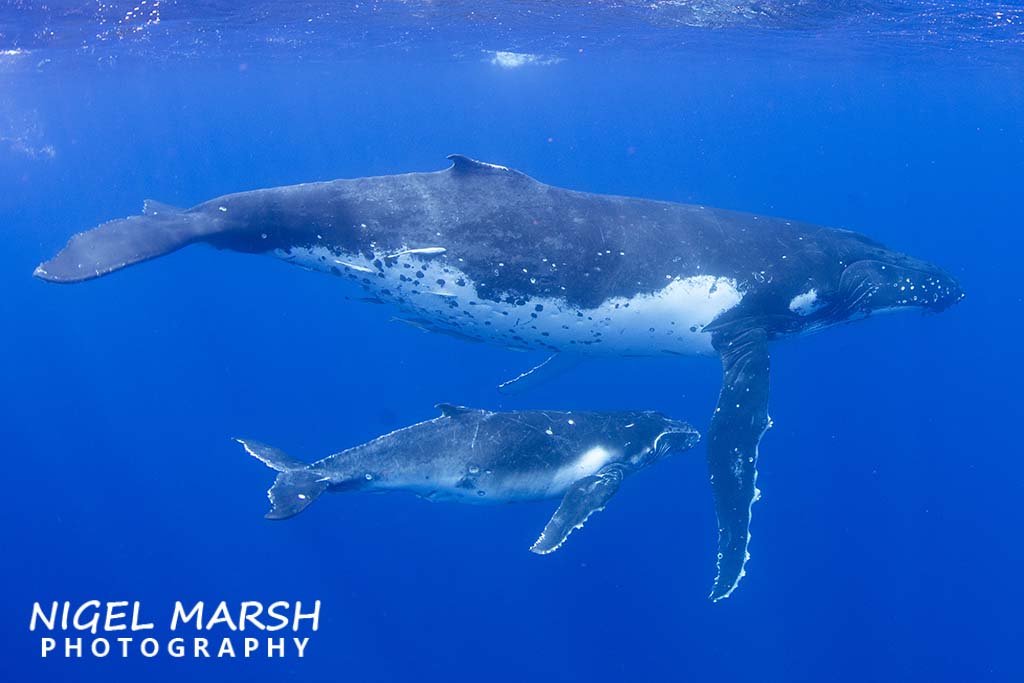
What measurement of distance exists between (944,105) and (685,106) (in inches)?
1116

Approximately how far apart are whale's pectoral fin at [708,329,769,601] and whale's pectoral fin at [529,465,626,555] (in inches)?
52.5

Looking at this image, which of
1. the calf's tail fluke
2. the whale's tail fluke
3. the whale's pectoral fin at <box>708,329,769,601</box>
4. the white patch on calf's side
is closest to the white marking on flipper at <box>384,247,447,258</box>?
the calf's tail fluke

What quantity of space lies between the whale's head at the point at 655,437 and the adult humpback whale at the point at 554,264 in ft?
3.13

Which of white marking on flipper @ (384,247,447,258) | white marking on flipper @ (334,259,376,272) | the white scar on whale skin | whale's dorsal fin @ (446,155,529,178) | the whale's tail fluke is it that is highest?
whale's dorsal fin @ (446,155,529,178)

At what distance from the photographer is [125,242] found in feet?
27.8

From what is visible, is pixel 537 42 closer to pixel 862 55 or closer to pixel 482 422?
pixel 862 55

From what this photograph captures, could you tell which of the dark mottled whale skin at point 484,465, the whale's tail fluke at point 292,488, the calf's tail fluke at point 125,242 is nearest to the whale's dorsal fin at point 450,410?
the dark mottled whale skin at point 484,465

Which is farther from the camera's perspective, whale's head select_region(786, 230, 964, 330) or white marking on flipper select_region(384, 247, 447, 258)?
whale's head select_region(786, 230, 964, 330)

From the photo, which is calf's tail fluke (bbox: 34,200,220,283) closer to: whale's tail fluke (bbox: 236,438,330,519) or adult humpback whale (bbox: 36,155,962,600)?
adult humpback whale (bbox: 36,155,962,600)

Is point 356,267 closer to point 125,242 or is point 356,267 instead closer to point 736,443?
point 125,242

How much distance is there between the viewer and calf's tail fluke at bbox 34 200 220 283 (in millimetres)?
7875

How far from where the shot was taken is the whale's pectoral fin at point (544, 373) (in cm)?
1270

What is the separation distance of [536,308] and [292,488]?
13.0 ft

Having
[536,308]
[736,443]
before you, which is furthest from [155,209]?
[736,443]
